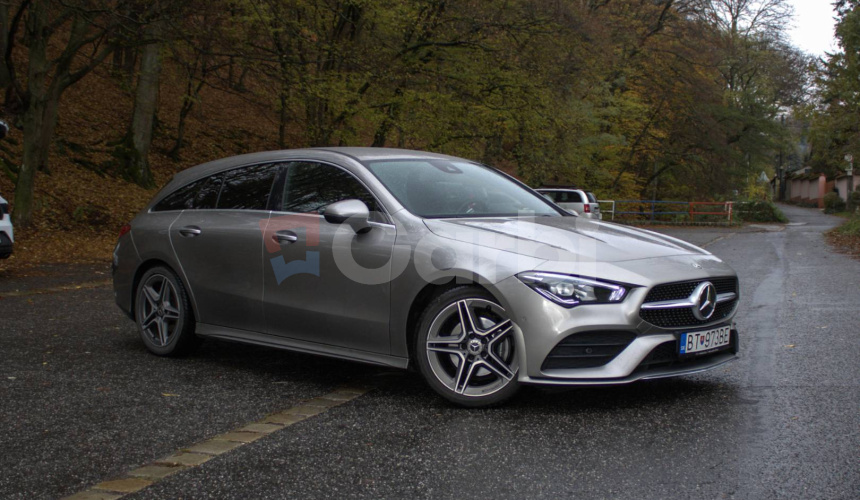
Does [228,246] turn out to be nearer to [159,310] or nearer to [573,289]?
[159,310]

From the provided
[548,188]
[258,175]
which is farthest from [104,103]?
[258,175]

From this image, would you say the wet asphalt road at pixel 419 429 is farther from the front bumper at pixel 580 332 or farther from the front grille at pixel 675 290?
the front grille at pixel 675 290

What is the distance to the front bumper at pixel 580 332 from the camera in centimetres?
446

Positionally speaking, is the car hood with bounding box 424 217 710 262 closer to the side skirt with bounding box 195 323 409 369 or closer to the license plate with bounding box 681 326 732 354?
the license plate with bounding box 681 326 732 354

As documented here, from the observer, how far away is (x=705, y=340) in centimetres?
484

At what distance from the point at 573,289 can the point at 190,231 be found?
312 cm

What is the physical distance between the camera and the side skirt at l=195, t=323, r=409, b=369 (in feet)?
16.7

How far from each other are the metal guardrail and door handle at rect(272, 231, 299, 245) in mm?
33134

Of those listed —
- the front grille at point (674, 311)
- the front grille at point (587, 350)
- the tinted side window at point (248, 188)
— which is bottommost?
the front grille at point (587, 350)

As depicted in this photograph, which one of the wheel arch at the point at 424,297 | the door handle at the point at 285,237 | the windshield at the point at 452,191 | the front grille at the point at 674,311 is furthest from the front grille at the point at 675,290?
the door handle at the point at 285,237

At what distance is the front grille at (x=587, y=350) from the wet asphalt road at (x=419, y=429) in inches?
12.0

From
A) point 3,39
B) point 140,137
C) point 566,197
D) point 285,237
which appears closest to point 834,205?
point 566,197

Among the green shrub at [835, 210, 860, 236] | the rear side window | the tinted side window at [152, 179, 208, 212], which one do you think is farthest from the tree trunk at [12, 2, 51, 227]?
the green shrub at [835, 210, 860, 236]

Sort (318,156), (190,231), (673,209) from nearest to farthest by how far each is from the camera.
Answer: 1. (318,156)
2. (190,231)
3. (673,209)
